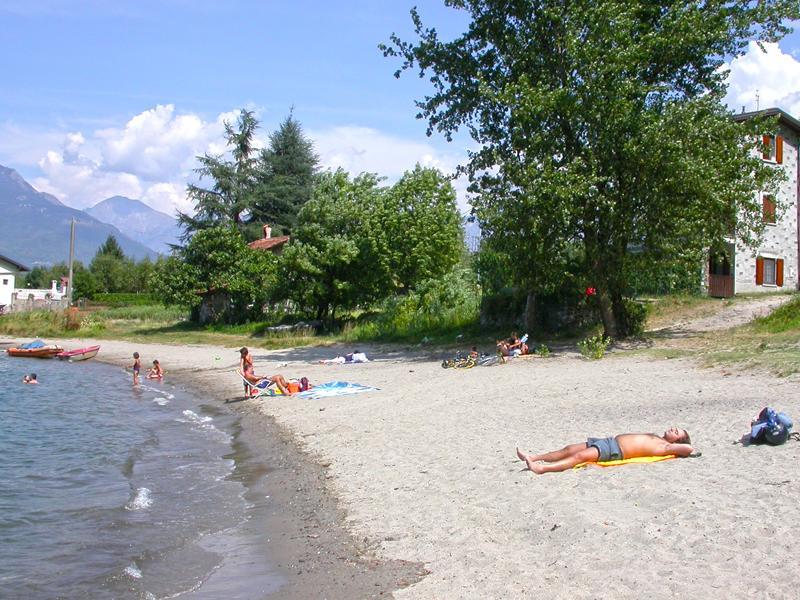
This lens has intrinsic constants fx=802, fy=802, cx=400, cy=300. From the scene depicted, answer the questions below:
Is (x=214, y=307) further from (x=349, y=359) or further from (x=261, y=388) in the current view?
(x=261, y=388)

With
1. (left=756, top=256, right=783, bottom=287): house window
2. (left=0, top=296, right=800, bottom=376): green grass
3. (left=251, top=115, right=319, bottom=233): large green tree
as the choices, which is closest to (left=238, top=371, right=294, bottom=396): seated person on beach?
(left=0, top=296, right=800, bottom=376): green grass

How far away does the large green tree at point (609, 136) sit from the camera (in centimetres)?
2277

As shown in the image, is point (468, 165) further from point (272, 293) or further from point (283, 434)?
point (272, 293)

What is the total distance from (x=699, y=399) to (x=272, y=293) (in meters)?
31.5

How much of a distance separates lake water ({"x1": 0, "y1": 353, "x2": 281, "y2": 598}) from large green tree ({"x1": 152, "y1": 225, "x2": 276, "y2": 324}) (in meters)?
26.1

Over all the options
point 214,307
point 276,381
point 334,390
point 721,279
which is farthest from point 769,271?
point 214,307

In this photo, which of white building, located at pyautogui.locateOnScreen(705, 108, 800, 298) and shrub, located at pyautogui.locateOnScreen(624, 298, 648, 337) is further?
white building, located at pyautogui.locateOnScreen(705, 108, 800, 298)

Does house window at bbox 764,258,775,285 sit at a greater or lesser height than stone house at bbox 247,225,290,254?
lesser

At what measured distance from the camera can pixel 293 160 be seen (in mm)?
68375

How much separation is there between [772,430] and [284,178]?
59.6 meters

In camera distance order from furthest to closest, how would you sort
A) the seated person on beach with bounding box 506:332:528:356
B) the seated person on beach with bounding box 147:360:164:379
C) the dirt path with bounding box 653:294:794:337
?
the seated person on beach with bounding box 147:360:164:379 < the dirt path with bounding box 653:294:794:337 < the seated person on beach with bounding box 506:332:528:356

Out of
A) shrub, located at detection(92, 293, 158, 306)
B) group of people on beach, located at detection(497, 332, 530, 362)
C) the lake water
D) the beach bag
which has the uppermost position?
shrub, located at detection(92, 293, 158, 306)

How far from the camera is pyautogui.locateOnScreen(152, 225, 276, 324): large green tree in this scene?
47.9 metres

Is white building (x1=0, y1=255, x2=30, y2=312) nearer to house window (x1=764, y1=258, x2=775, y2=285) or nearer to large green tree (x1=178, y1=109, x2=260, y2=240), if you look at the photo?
large green tree (x1=178, y1=109, x2=260, y2=240)
